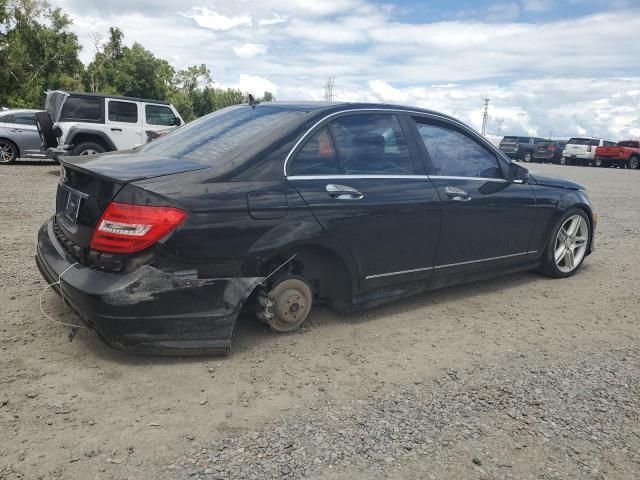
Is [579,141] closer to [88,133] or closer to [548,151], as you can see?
[548,151]

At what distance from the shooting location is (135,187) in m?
2.89

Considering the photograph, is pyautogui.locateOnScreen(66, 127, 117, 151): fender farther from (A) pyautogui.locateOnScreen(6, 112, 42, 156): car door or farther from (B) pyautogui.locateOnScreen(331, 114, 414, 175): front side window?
(B) pyautogui.locateOnScreen(331, 114, 414, 175): front side window

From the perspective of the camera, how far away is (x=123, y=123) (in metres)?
12.4

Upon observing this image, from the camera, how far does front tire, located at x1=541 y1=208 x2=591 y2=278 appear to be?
17.0 feet

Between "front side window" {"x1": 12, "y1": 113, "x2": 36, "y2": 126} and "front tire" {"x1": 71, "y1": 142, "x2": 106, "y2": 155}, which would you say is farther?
"front side window" {"x1": 12, "y1": 113, "x2": 36, "y2": 126}

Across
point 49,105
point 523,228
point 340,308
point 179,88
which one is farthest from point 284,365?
point 179,88

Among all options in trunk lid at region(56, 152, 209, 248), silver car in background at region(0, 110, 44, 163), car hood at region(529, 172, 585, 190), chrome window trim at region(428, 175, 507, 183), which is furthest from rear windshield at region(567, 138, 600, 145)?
trunk lid at region(56, 152, 209, 248)

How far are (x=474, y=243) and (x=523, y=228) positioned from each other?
681 millimetres

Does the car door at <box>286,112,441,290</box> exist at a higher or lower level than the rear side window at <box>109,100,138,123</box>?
lower

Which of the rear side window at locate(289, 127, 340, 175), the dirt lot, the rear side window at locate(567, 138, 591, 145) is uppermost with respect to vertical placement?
the rear side window at locate(567, 138, 591, 145)

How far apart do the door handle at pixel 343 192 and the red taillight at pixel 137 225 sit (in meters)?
1.03

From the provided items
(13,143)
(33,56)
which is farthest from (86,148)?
(33,56)

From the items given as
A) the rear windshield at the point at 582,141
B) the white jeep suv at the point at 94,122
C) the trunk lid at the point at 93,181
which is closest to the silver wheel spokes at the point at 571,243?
the trunk lid at the point at 93,181

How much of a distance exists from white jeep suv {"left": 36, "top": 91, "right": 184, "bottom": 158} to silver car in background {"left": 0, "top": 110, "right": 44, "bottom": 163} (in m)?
1.34
